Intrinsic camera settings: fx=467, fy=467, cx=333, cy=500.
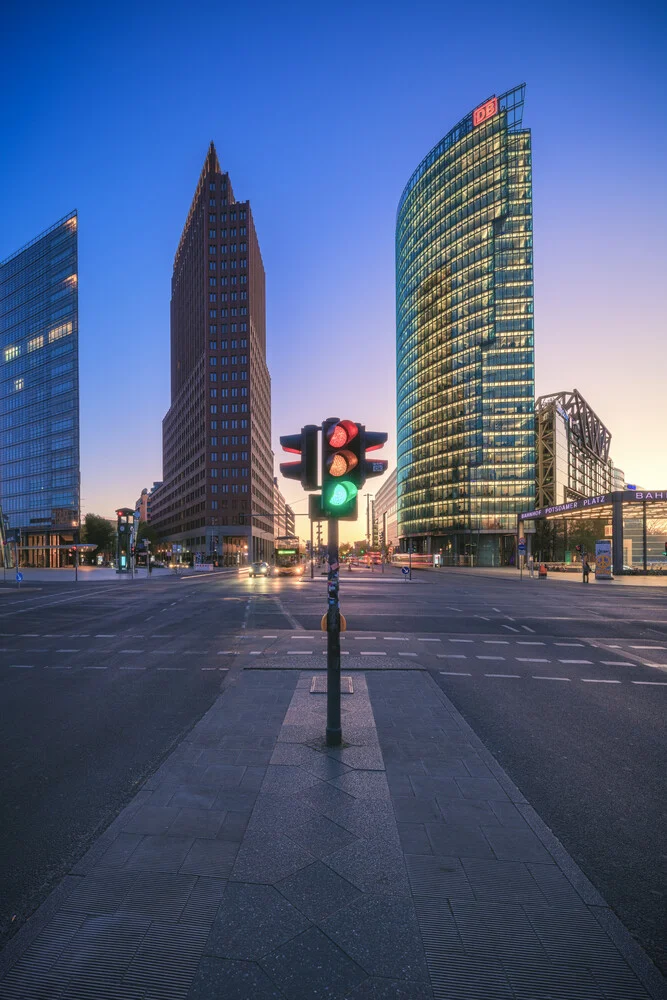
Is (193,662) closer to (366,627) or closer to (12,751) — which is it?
(12,751)

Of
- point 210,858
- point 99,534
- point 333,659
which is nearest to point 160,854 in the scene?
point 210,858

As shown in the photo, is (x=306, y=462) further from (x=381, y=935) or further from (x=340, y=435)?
(x=381, y=935)

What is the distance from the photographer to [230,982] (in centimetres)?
258

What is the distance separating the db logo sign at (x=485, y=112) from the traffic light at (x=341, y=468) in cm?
11973

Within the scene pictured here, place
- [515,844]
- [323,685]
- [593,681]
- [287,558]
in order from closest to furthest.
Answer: [515,844] → [323,685] → [593,681] → [287,558]

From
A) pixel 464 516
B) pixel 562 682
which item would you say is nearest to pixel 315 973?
pixel 562 682

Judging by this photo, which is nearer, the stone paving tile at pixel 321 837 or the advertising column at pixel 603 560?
the stone paving tile at pixel 321 837

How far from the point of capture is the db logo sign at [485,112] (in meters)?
92.9

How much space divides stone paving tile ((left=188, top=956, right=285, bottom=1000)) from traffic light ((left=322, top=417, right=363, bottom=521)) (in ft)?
12.8

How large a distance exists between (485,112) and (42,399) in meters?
107

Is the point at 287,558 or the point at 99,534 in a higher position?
the point at 99,534

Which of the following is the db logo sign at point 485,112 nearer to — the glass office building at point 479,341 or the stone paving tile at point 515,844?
the glass office building at point 479,341

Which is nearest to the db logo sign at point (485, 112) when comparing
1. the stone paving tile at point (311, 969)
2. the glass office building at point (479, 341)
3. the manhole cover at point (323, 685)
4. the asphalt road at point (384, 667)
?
the glass office building at point (479, 341)

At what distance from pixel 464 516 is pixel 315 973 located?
91626 millimetres
